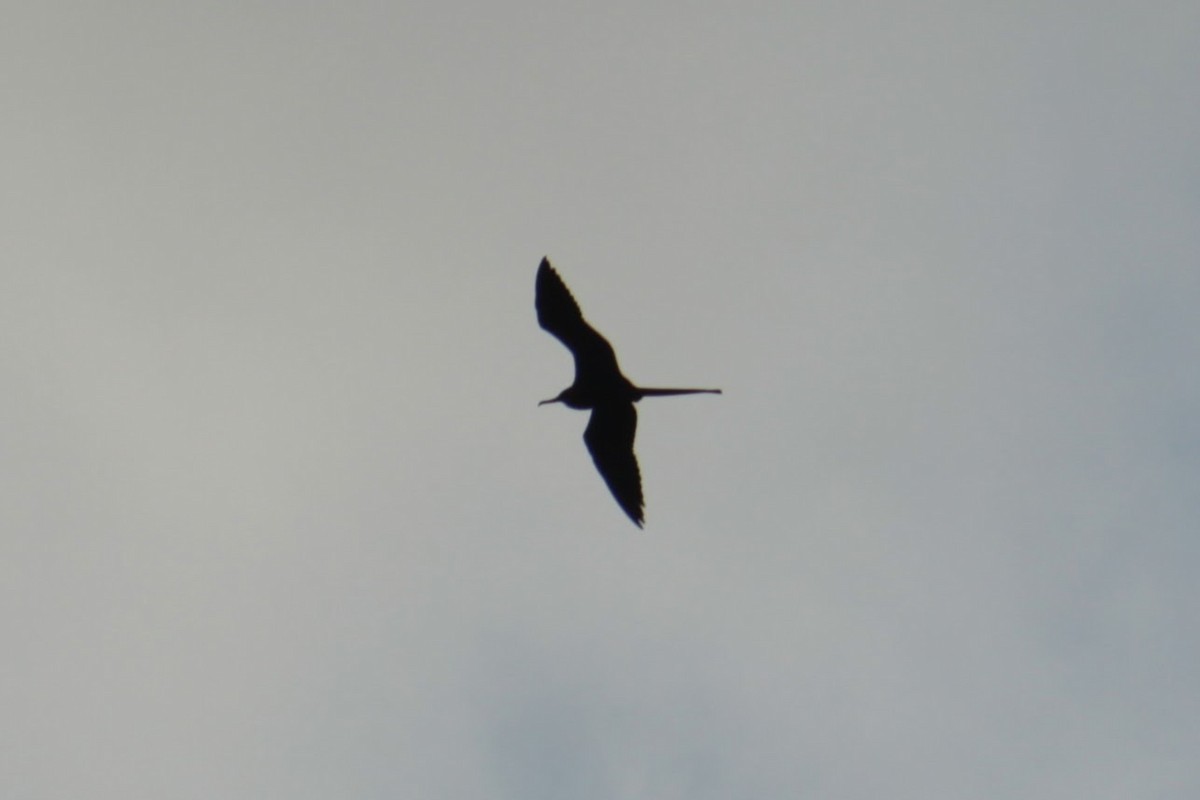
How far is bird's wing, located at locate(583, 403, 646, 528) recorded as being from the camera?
74.7ft

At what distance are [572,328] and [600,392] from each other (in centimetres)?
121

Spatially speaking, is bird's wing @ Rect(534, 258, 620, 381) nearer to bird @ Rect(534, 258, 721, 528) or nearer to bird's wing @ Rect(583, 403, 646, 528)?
bird @ Rect(534, 258, 721, 528)

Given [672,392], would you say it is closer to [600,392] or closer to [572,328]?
[600,392]

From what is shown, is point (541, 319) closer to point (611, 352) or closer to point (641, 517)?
point (611, 352)

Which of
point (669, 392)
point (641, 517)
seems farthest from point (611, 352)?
point (641, 517)

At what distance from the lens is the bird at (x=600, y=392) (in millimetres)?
22125

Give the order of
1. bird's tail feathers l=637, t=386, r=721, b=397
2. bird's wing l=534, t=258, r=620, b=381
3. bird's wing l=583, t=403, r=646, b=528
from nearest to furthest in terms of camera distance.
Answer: bird's tail feathers l=637, t=386, r=721, b=397, bird's wing l=534, t=258, r=620, b=381, bird's wing l=583, t=403, r=646, b=528

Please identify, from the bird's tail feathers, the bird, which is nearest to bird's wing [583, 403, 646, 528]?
the bird

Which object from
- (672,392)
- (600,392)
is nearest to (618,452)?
(600,392)

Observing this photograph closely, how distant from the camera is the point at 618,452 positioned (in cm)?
2297

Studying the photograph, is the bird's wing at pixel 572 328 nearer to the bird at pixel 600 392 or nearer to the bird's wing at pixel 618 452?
the bird at pixel 600 392

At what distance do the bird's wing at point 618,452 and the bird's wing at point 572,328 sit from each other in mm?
840

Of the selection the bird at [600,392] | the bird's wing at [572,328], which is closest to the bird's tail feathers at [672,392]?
the bird at [600,392]

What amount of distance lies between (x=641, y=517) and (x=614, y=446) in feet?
4.55
